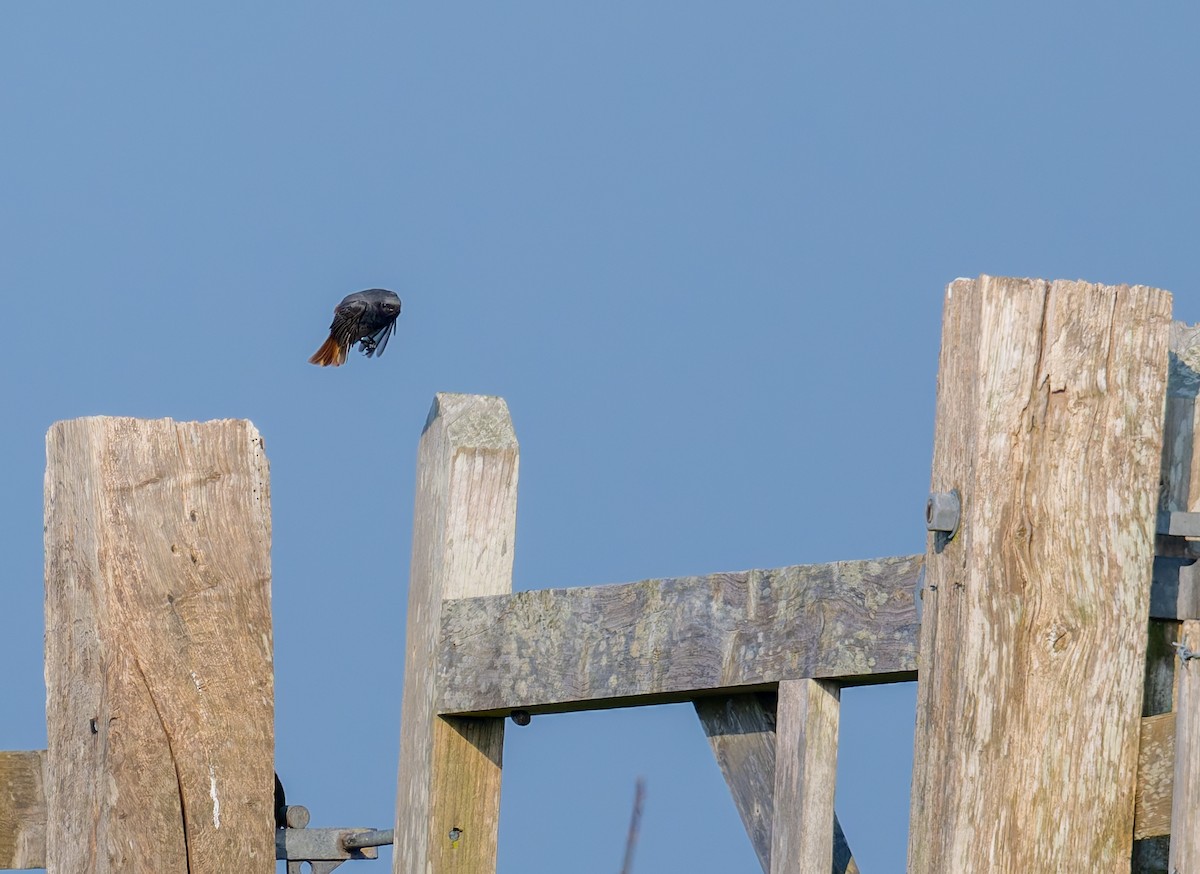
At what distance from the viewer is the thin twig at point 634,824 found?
2102 millimetres

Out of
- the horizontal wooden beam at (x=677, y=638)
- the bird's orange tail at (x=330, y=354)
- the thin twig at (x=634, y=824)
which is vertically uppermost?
the bird's orange tail at (x=330, y=354)

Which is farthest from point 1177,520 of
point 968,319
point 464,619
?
point 464,619

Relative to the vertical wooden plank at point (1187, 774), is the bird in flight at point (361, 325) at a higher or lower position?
higher

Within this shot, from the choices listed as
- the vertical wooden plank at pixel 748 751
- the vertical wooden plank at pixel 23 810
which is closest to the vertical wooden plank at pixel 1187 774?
the vertical wooden plank at pixel 748 751

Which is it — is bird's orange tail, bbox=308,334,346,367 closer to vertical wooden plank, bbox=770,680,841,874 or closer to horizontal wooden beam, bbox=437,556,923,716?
horizontal wooden beam, bbox=437,556,923,716

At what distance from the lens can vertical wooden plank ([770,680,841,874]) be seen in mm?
2357

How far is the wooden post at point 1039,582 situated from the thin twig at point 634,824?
32 cm

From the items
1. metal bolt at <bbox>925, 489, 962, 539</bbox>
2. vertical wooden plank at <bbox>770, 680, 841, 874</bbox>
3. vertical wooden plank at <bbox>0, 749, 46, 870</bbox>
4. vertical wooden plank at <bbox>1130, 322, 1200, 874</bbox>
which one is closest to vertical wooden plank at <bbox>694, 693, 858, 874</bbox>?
vertical wooden plank at <bbox>770, 680, 841, 874</bbox>

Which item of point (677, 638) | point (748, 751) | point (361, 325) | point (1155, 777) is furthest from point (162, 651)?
point (361, 325)

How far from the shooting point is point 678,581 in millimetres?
2662

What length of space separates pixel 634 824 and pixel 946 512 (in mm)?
525

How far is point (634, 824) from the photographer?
218 centimetres

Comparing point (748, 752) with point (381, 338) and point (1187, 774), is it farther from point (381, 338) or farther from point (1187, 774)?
point (381, 338)

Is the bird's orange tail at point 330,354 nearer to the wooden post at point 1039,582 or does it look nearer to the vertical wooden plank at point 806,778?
the vertical wooden plank at point 806,778
